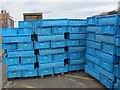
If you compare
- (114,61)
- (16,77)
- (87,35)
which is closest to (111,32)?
(114,61)

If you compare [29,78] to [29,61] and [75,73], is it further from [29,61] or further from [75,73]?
[75,73]

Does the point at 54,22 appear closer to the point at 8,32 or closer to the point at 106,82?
the point at 8,32

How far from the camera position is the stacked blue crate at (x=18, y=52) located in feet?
36.6

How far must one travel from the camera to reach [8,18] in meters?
26.4

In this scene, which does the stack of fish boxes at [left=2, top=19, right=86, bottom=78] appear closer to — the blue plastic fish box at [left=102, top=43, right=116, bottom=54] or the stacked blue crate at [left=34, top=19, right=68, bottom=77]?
the stacked blue crate at [left=34, top=19, right=68, bottom=77]

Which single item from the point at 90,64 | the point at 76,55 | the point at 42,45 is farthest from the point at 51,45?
the point at 90,64

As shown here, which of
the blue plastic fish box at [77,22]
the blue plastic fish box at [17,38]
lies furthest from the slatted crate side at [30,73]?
the blue plastic fish box at [77,22]

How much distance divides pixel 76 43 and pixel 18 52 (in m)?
3.47

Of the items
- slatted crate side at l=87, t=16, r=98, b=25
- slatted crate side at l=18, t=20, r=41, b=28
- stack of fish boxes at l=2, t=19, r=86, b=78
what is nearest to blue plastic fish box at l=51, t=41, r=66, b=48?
stack of fish boxes at l=2, t=19, r=86, b=78

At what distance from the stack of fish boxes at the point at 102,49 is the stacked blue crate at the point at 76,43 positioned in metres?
0.67

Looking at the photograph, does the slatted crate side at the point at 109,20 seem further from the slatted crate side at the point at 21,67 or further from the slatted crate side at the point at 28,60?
the slatted crate side at the point at 21,67

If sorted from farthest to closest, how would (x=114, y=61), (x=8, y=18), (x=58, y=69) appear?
(x=8, y=18) → (x=58, y=69) → (x=114, y=61)

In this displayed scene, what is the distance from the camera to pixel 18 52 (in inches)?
445

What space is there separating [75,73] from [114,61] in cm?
387
